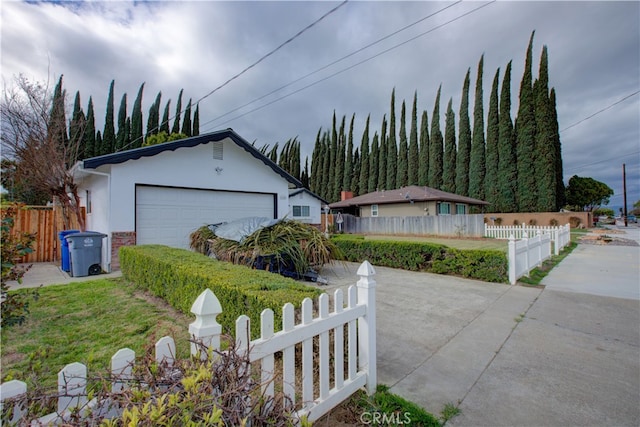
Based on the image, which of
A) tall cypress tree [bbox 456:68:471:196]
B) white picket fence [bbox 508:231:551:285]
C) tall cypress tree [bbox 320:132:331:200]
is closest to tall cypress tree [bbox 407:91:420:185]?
tall cypress tree [bbox 456:68:471:196]

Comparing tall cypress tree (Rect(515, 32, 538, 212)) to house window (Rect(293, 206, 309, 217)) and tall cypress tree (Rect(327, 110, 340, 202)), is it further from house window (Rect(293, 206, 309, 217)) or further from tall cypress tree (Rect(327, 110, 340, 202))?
tall cypress tree (Rect(327, 110, 340, 202))

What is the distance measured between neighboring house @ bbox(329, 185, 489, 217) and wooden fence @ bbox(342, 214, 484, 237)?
6.96 ft

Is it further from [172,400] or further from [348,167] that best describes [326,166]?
[172,400]

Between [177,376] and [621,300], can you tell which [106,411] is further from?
[621,300]

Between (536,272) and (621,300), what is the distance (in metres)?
2.72

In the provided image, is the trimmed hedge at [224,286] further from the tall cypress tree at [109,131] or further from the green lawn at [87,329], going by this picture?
the tall cypress tree at [109,131]

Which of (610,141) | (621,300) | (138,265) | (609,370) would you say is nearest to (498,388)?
(609,370)

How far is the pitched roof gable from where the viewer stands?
7.88 meters

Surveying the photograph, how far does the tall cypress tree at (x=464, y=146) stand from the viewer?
30.7 meters

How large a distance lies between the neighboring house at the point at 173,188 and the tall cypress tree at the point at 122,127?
770 inches

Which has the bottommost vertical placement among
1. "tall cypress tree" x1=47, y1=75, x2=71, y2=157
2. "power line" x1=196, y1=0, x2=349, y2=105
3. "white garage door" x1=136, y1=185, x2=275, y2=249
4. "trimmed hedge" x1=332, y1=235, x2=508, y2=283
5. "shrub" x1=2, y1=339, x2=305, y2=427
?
"trimmed hedge" x1=332, y1=235, x2=508, y2=283

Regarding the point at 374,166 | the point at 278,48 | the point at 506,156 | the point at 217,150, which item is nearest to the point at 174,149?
the point at 217,150

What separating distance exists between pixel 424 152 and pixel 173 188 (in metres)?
31.0

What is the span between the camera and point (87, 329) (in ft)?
13.0
